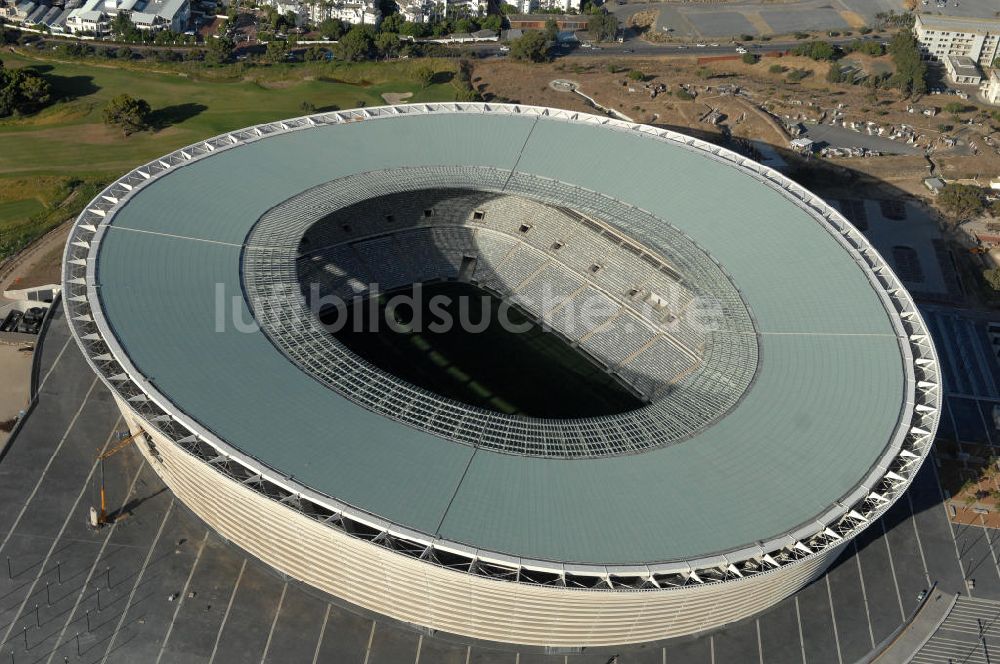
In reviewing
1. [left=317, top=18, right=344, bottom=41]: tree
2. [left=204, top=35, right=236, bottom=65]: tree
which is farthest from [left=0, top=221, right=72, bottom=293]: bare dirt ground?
[left=317, top=18, right=344, bottom=41]: tree

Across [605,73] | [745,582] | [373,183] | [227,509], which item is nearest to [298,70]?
[605,73]

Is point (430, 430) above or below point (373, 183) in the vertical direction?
below

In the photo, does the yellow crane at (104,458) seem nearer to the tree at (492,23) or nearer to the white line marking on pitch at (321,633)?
the white line marking on pitch at (321,633)

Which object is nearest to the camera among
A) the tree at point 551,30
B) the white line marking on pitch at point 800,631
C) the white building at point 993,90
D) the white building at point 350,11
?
the white line marking on pitch at point 800,631

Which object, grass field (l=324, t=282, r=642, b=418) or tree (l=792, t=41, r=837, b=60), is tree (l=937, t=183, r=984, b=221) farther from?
grass field (l=324, t=282, r=642, b=418)

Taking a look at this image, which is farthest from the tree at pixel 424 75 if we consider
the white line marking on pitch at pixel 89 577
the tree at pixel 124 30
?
the white line marking on pitch at pixel 89 577

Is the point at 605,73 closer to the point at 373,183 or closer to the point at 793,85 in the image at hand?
the point at 793,85
